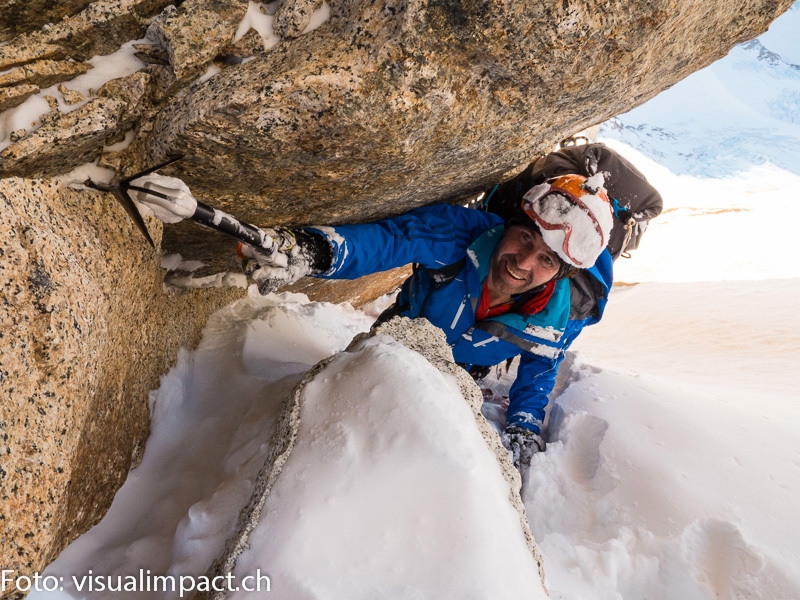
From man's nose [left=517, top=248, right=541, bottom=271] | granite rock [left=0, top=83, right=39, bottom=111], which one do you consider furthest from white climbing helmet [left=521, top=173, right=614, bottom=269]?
granite rock [left=0, top=83, right=39, bottom=111]

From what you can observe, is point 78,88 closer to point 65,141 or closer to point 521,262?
point 65,141

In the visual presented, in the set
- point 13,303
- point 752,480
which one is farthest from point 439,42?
point 752,480

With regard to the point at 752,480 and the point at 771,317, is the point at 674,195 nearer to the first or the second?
the point at 771,317

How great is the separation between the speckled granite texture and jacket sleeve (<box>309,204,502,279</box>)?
34.1 inches

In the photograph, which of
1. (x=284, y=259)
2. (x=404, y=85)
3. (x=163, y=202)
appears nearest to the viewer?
(x=163, y=202)

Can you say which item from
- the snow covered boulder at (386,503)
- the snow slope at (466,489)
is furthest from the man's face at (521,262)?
the snow covered boulder at (386,503)

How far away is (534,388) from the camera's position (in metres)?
3.33

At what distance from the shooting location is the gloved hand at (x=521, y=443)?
2.92 metres

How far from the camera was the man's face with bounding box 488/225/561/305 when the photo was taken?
2777 millimetres

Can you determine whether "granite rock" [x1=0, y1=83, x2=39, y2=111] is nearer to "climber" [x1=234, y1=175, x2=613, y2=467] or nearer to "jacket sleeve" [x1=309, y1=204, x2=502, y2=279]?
"climber" [x1=234, y1=175, x2=613, y2=467]

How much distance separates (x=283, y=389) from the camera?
97.2 inches

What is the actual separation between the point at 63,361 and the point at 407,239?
71.5 inches

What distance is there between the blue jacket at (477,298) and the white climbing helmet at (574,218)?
404mm

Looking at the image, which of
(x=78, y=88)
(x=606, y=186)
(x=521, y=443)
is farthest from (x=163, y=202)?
(x=606, y=186)
